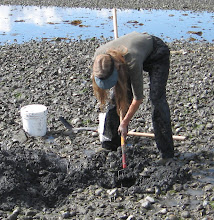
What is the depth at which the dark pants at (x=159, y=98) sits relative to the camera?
16.3ft

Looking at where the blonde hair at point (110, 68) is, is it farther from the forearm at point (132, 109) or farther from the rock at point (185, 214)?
the rock at point (185, 214)

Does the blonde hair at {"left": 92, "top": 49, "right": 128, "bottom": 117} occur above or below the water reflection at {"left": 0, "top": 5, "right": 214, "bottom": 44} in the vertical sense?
above

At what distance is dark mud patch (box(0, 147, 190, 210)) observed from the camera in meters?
4.69

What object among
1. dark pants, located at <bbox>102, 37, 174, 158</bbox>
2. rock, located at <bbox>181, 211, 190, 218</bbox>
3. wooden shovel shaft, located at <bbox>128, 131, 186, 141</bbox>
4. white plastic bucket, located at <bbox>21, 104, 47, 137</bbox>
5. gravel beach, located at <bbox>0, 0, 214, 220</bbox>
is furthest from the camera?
white plastic bucket, located at <bbox>21, 104, 47, 137</bbox>

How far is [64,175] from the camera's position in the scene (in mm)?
5129

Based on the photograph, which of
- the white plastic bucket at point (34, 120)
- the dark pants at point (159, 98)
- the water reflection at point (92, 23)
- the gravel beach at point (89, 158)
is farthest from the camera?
the water reflection at point (92, 23)

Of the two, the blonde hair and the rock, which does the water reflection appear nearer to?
the blonde hair

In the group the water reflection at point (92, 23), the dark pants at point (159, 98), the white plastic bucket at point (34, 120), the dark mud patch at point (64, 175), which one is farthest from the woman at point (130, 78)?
the water reflection at point (92, 23)

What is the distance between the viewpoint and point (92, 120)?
23.2ft

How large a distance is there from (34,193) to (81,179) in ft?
2.24

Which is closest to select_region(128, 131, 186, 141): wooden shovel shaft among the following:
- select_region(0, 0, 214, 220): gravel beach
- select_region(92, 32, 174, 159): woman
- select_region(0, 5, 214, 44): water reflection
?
select_region(0, 0, 214, 220): gravel beach

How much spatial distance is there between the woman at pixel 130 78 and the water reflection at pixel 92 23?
8525 millimetres

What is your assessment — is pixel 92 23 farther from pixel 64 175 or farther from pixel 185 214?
pixel 185 214

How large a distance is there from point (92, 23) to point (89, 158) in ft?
39.7
